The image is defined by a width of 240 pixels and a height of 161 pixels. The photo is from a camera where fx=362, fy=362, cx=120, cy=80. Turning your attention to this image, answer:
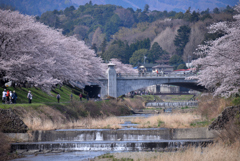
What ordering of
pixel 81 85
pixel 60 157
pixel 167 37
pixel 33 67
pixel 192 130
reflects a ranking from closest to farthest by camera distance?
pixel 60 157 → pixel 192 130 → pixel 33 67 → pixel 81 85 → pixel 167 37

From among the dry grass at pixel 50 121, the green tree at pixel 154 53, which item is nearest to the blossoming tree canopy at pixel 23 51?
the dry grass at pixel 50 121

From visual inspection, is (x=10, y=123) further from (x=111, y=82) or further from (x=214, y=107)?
(x=111, y=82)

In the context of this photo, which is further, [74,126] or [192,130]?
[74,126]

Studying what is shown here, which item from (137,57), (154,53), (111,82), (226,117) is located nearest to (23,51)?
(226,117)

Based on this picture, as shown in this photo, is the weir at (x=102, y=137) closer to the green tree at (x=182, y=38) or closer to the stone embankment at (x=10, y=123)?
the stone embankment at (x=10, y=123)

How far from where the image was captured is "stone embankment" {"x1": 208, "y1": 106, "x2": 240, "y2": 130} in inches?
1044

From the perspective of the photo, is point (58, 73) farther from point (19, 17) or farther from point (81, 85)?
point (81, 85)

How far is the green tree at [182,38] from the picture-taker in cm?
16300

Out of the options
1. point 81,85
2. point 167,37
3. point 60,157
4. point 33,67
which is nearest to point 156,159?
point 60,157

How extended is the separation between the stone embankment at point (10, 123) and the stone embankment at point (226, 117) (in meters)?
14.8

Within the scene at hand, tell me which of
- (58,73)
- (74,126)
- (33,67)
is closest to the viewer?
(74,126)

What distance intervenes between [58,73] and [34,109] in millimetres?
12306

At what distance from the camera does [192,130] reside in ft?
92.9

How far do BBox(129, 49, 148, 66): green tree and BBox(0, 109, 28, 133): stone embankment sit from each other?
126467 mm
